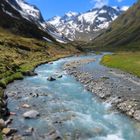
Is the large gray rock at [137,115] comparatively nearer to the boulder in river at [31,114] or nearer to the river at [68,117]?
the river at [68,117]

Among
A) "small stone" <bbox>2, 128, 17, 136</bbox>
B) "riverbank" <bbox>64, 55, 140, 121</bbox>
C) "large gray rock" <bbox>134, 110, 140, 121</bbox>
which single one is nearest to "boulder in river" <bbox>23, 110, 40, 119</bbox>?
"small stone" <bbox>2, 128, 17, 136</bbox>

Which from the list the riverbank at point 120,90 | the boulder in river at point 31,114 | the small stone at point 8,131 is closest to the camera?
the small stone at point 8,131

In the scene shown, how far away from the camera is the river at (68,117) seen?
31.7m

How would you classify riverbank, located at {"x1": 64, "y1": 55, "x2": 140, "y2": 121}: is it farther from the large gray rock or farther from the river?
the river

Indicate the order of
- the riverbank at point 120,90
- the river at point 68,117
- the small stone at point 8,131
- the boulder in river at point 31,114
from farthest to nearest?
the riverbank at point 120,90 → the boulder in river at point 31,114 → the river at point 68,117 → the small stone at point 8,131

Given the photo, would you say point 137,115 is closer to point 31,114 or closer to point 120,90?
point 31,114

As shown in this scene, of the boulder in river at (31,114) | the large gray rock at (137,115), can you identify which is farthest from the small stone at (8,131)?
the large gray rock at (137,115)

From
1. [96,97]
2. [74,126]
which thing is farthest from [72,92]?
[74,126]

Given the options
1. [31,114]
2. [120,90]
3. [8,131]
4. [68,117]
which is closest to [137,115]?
[68,117]

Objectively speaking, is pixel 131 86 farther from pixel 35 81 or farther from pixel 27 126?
pixel 27 126

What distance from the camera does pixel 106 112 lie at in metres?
39.6

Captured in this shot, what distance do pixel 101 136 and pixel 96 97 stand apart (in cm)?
1739

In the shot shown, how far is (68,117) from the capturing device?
123 feet

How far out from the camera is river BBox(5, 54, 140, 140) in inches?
1248
